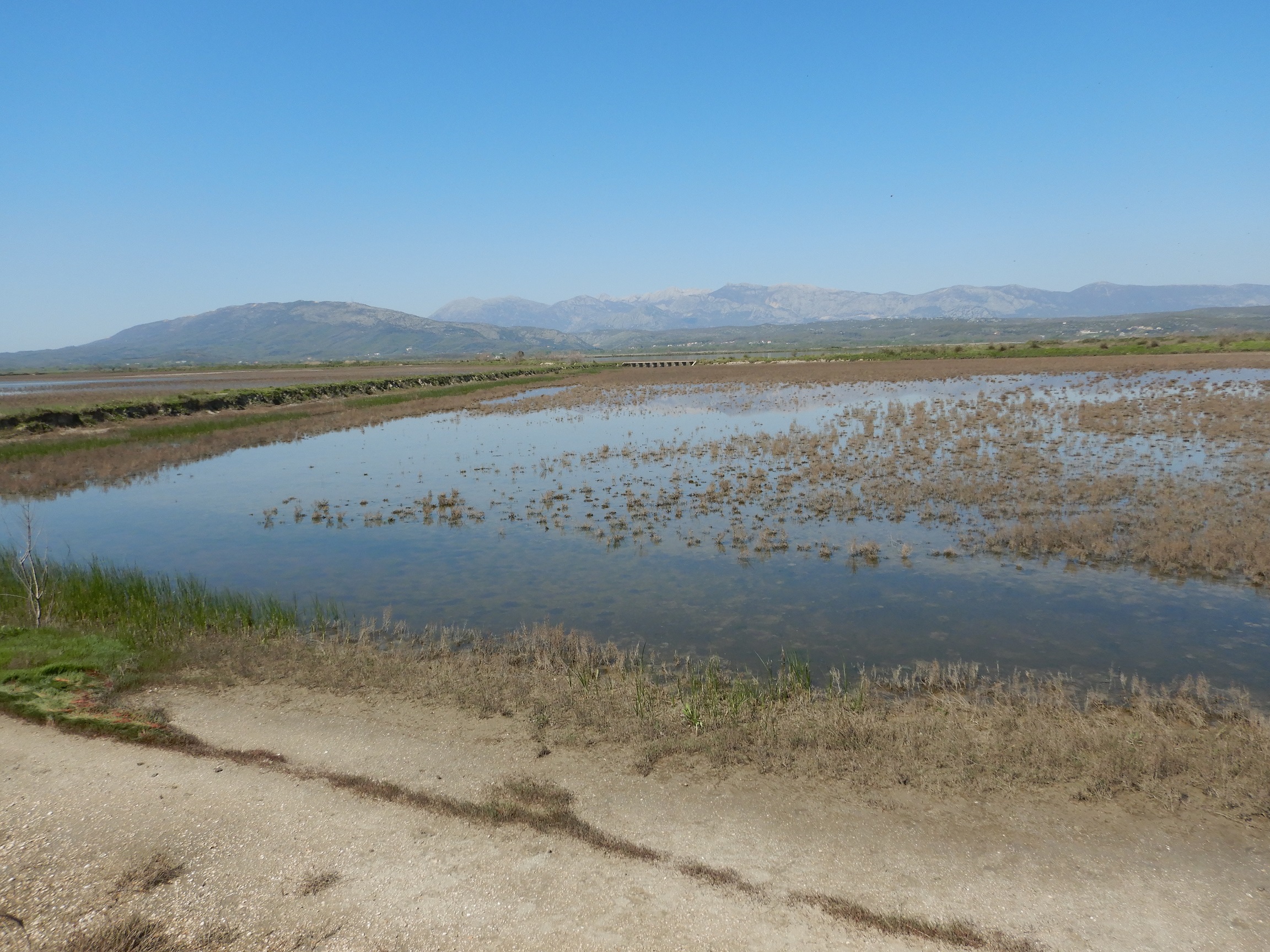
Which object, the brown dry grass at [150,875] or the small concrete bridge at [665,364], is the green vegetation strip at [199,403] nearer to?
the small concrete bridge at [665,364]

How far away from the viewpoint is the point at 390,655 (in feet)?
37.9

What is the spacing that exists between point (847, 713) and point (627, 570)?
749 cm

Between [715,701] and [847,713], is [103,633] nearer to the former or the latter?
[715,701]

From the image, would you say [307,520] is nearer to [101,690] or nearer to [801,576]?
[101,690]

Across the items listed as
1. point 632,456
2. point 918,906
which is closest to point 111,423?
point 632,456

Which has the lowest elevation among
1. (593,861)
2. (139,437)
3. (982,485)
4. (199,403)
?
(593,861)

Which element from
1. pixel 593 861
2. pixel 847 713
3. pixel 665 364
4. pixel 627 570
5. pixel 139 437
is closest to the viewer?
pixel 593 861

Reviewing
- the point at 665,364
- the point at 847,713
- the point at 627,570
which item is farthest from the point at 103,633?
the point at 665,364

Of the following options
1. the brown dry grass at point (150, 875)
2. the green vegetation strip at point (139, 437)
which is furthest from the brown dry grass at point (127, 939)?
the green vegetation strip at point (139, 437)

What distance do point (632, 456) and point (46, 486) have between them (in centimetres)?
2305

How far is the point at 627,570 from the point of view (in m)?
15.8

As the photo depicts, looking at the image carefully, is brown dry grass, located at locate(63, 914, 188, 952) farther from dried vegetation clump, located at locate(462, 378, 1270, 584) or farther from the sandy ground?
dried vegetation clump, located at locate(462, 378, 1270, 584)

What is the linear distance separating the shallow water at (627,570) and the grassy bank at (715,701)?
3.25ft

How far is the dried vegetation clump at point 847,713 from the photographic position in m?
7.60
